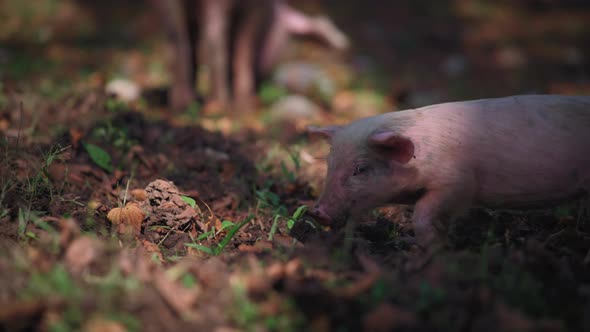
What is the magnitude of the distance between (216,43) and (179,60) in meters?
0.43

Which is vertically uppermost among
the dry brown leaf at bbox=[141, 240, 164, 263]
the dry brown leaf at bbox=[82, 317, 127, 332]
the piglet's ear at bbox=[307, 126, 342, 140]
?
the piglet's ear at bbox=[307, 126, 342, 140]

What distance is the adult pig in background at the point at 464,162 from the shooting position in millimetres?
2787

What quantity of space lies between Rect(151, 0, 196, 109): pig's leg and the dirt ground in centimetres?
23

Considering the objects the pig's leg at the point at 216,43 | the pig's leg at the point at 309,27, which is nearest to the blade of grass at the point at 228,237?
the pig's leg at the point at 216,43

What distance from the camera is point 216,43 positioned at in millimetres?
6191

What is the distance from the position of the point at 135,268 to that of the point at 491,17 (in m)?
9.93

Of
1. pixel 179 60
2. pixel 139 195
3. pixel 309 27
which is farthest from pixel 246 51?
pixel 139 195

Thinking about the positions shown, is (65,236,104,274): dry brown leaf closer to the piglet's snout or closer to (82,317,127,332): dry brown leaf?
(82,317,127,332): dry brown leaf

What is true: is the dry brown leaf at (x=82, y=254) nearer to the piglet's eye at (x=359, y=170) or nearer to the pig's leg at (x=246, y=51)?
the piglet's eye at (x=359, y=170)

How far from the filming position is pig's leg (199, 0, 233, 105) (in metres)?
6.09

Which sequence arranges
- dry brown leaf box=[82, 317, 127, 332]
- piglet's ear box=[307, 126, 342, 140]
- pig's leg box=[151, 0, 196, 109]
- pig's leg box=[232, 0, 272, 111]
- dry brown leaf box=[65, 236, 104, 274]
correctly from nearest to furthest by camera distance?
1. dry brown leaf box=[82, 317, 127, 332]
2. dry brown leaf box=[65, 236, 104, 274]
3. piglet's ear box=[307, 126, 342, 140]
4. pig's leg box=[151, 0, 196, 109]
5. pig's leg box=[232, 0, 272, 111]

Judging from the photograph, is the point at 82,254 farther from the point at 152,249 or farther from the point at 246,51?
the point at 246,51

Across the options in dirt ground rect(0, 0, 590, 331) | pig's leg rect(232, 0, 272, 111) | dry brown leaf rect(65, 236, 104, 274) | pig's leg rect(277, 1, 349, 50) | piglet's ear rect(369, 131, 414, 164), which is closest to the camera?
dirt ground rect(0, 0, 590, 331)

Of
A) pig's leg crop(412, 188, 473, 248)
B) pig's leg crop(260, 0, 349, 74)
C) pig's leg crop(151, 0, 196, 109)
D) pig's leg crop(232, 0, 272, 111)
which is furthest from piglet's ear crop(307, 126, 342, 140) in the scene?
pig's leg crop(260, 0, 349, 74)
